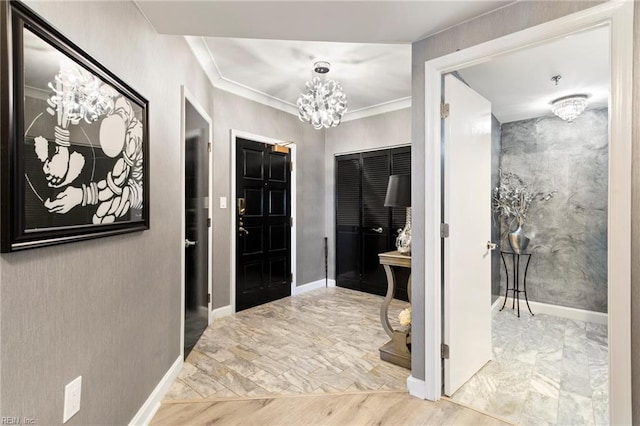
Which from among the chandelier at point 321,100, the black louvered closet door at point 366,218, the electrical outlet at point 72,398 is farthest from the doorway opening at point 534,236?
the electrical outlet at point 72,398

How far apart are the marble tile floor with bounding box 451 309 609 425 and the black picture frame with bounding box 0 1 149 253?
229 centimetres

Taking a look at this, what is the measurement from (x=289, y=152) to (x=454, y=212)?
276cm

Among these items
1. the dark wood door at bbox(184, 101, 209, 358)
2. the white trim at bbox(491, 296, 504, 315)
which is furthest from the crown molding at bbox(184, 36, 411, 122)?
the white trim at bbox(491, 296, 504, 315)

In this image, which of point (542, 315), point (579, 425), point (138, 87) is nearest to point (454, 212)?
point (579, 425)

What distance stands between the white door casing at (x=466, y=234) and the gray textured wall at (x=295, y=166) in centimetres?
240

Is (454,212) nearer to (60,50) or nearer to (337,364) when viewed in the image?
(337,364)

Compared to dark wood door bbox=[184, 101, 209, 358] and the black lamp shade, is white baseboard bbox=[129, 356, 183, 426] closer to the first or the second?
dark wood door bbox=[184, 101, 209, 358]

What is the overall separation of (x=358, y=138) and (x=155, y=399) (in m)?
3.83

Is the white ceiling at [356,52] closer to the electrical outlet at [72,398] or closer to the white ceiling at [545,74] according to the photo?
the white ceiling at [545,74]

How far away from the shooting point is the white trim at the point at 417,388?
2025 mm

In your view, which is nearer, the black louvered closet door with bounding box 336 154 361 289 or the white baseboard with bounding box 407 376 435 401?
the white baseboard with bounding box 407 376 435 401

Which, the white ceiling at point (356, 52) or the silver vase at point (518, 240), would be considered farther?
the silver vase at point (518, 240)

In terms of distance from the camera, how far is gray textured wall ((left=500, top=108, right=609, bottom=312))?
11.1 feet

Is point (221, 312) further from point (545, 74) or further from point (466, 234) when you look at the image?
point (545, 74)
